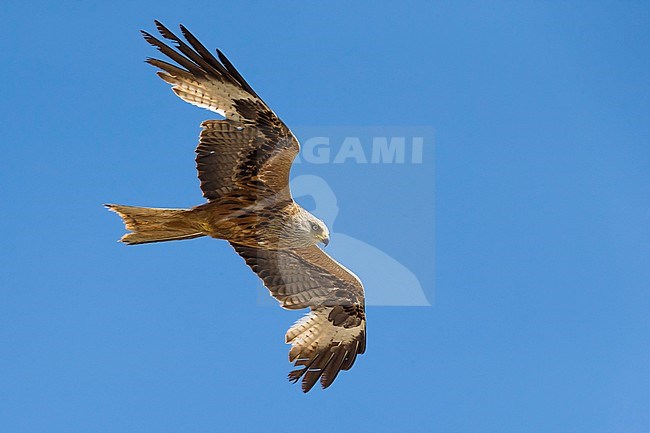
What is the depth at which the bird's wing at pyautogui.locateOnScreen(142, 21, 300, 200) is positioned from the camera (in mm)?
9766

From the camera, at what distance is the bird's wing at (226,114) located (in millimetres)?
9766

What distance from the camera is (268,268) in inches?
437

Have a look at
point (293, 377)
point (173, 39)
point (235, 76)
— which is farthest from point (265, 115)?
point (293, 377)

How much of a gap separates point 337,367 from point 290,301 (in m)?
0.81

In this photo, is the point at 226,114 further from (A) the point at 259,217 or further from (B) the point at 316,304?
(B) the point at 316,304

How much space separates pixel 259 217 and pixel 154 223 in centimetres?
101

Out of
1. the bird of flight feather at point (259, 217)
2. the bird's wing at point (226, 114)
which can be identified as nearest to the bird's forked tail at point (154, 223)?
the bird of flight feather at point (259, 217)

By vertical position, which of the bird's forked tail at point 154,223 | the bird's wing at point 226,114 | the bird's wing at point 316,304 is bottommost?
the bird's wing at point 316,304

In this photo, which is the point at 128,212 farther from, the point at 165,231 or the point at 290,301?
the point at 290,301

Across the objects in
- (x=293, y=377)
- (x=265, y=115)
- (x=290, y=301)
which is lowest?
(x=293, y=377)

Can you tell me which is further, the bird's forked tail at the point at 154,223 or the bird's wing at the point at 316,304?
the bird's wing at the point at 316,304

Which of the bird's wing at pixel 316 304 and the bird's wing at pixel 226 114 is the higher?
the bird's wing at pixel 226 114

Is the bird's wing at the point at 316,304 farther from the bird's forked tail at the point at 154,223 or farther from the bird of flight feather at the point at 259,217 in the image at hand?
the bird's forked tail at the point at 154,223

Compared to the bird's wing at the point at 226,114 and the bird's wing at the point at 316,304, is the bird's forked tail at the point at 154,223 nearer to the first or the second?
the bird's wing at the point at 226,114
